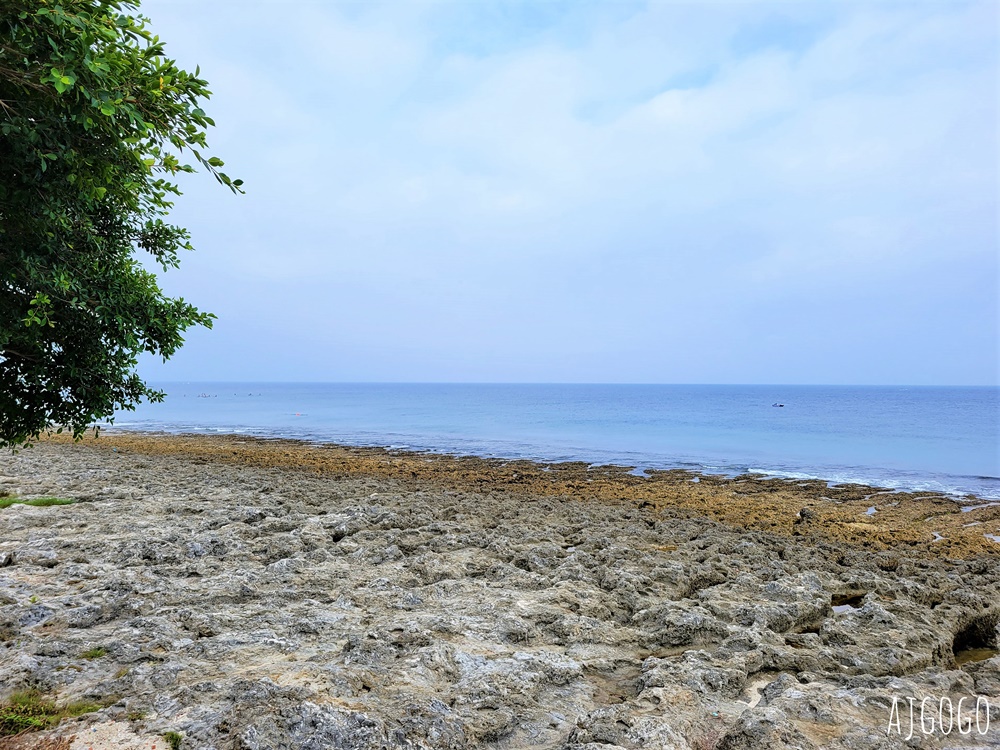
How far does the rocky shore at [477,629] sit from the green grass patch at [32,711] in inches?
4.1

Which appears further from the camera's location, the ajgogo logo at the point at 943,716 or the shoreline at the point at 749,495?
the shoreline at the point at 749,495

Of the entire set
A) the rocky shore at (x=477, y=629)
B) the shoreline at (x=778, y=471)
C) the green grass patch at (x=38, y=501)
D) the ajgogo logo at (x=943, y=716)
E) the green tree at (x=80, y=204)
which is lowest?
the shoreline at (x=778, y=471)

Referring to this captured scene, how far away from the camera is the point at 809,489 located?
64.6 feet

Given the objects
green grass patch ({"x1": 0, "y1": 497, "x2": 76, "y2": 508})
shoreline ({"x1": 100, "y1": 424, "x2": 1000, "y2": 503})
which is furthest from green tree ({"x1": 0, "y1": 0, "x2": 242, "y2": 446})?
shoreline ({"x1": 100, "y1": 424, "x2": 1000, "y2": 503})

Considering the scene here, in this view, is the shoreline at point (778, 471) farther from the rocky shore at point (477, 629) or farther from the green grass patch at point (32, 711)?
the green grass patch at point (32, 711)

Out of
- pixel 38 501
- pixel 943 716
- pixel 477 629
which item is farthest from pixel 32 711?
pixel 38 501

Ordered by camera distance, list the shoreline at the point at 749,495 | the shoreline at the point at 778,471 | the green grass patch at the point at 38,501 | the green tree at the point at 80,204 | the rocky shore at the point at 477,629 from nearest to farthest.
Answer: the green tree at the point at 80,204
the rocky shore at the point at 477,629
the green grass patch at the point at 38,501
the shoreline at the point at 749,495
the shoreline at the point at 778,471

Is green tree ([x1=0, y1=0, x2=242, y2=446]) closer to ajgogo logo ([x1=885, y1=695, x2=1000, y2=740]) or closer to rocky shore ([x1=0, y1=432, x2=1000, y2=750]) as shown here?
rocky shore ([x1=0, y1=432, x2=1000, y2=750])

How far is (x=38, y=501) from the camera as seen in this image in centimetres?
1079

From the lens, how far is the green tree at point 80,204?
276 cm

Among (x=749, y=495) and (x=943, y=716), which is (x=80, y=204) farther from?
(x=749, y=495)

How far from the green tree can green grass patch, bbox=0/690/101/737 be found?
7.40 feet

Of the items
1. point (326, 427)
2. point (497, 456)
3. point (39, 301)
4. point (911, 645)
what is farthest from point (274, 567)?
point (326, 427)

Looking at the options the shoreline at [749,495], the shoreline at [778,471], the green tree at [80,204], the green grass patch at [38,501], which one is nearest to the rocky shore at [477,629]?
the green grass patch at [38,501]
